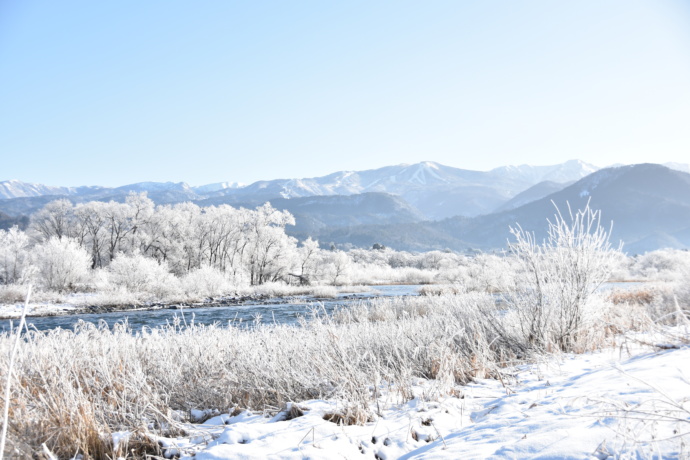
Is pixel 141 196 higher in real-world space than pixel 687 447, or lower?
higher

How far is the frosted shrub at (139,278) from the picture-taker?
3238 cm

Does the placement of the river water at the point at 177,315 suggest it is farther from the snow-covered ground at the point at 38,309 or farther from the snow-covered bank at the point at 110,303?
the snow-covered bank at the point at 110,303

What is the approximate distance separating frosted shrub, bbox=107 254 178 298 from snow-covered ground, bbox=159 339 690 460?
32.1 meters

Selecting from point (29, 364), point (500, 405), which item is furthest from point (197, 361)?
point (500, 405)

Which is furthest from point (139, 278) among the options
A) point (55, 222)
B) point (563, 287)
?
point (563, 287)

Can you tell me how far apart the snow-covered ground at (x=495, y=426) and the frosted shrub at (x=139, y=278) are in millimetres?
32100

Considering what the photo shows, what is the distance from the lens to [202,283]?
1388 inches

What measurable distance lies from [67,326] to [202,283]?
1604cm

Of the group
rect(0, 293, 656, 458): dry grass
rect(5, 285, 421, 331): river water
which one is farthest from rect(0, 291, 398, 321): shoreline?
rect(0, 293, 656, 458): dry grass

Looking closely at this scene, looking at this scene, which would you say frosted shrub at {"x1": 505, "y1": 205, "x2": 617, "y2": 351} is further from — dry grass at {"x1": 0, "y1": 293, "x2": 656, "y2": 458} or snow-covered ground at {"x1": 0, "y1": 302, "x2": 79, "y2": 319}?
snow-covered ground at {"x1": 0, "y1": 302, "x2": 79, "y2": 319}

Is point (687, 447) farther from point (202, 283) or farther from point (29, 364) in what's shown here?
point (202, 283)

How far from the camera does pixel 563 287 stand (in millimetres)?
6805

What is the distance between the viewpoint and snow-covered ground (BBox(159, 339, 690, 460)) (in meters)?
2.40

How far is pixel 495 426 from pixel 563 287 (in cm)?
444
